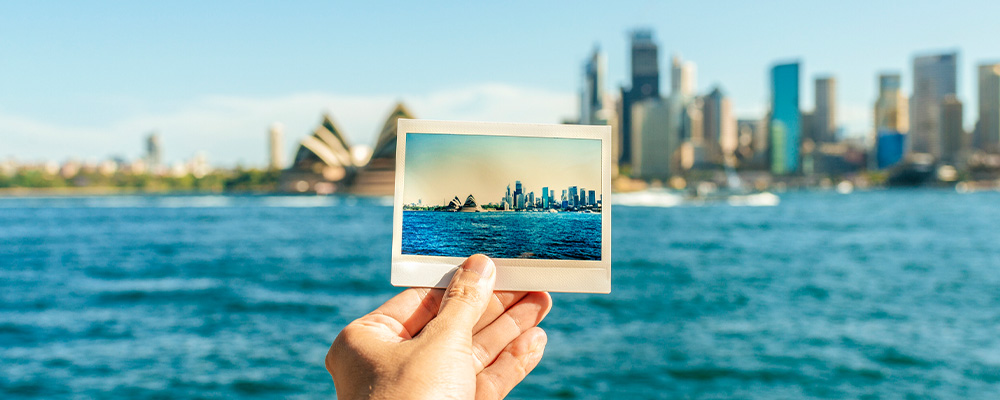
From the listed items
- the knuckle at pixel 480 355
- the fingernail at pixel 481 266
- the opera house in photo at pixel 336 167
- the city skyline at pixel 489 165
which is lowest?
the knuckle at pixel 480 355

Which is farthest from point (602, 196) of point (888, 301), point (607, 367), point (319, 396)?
point (888, 301)

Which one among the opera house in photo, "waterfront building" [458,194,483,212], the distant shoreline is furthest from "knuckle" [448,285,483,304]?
the distant shoreline

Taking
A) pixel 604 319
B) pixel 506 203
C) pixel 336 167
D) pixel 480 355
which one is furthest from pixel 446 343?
pixel 336 167

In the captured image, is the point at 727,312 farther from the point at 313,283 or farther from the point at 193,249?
the point at 193,249

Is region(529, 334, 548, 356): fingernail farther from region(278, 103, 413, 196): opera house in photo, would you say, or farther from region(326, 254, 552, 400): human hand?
region(278, 103, 413, 196): opera house in photo

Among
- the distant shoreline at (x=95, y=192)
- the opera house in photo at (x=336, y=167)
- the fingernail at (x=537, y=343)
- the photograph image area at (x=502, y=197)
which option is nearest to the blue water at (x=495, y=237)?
the photograph image area at (x=502, y=197)

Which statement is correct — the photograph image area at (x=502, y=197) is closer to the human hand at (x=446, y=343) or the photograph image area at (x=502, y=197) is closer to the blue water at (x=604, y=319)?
the human hand at (x=446, y=343)
